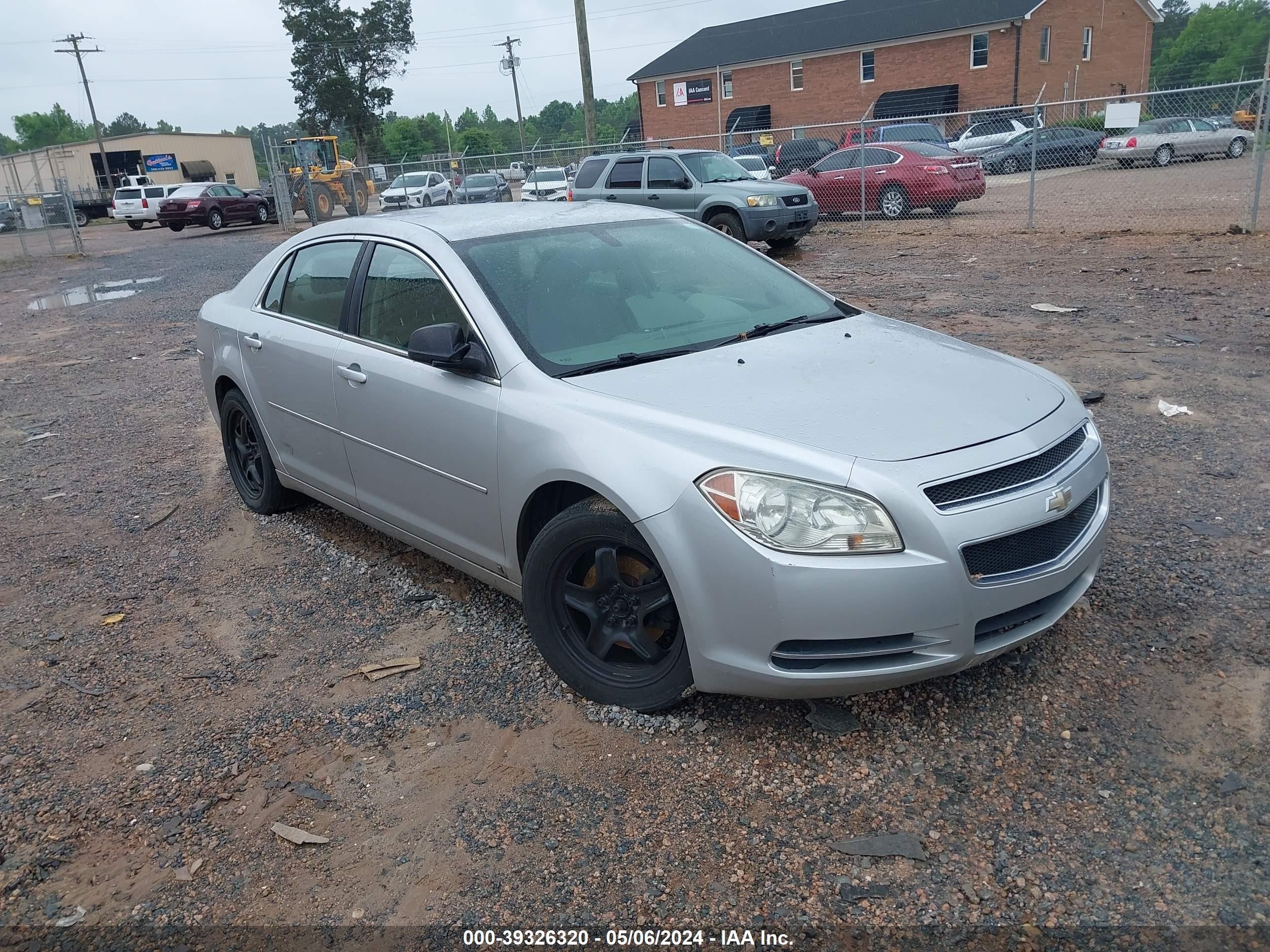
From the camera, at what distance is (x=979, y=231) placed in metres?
16.0

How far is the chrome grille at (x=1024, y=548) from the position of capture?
9.21 ft

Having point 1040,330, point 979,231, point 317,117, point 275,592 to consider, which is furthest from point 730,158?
point 317,117

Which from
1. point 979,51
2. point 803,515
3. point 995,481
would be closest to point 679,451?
point 803,515

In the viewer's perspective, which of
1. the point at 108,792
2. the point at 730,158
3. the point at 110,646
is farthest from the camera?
the point at 730,158

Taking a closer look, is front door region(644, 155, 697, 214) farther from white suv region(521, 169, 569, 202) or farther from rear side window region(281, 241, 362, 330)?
rear side window region(281, 241, 362, 330)

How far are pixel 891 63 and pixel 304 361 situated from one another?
45.0m

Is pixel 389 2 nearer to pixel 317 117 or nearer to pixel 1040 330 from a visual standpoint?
pixel 317 117

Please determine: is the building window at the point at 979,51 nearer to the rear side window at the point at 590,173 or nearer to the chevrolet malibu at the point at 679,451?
the rear side window at the point at 590,173

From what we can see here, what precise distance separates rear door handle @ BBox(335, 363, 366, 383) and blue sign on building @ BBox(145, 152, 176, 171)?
68091mm

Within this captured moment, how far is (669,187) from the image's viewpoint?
15.4m

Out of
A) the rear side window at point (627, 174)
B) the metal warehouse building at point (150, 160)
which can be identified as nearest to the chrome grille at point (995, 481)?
the rear side window at point (627, 174)

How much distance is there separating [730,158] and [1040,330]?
845 centimetres

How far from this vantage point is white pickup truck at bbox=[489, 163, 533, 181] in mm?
27484

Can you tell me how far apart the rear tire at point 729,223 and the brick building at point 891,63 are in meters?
25.4
